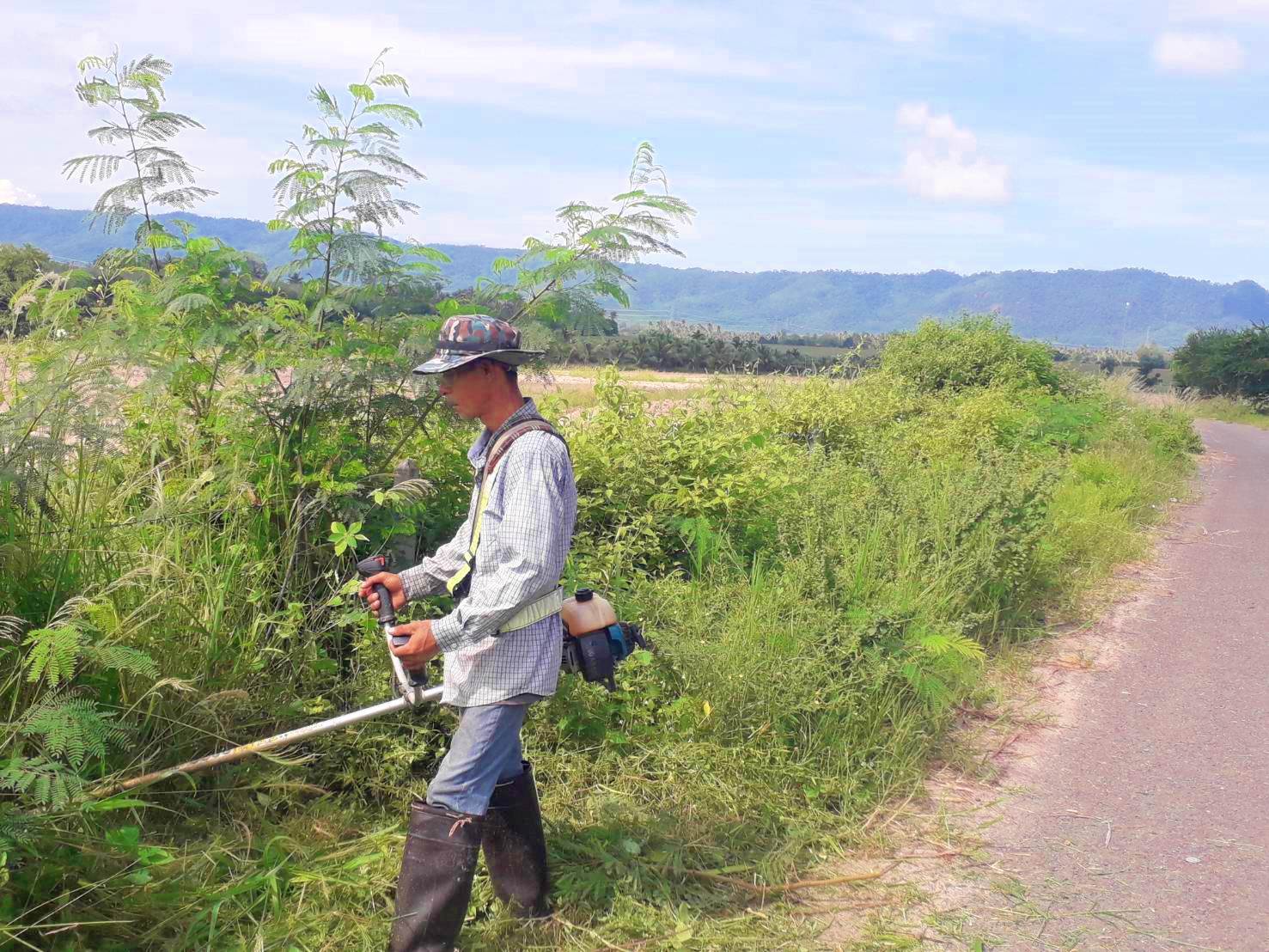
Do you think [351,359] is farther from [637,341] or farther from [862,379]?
[637,341]

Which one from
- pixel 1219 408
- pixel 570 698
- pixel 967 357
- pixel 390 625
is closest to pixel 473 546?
pixel 390 625

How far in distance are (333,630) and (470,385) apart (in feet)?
6.06

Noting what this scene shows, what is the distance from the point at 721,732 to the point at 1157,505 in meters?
10.8

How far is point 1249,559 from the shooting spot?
10617 mm

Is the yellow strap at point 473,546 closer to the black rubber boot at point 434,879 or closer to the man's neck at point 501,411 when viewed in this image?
the man's neck at point 501,411

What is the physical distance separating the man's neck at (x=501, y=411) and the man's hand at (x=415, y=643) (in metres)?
0.67

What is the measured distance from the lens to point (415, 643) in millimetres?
3059

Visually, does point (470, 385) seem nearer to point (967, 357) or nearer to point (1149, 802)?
point (1149, 802)

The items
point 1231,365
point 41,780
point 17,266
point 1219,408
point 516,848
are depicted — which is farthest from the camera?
point 1231,365

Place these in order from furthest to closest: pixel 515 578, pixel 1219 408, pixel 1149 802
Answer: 1. pixel 1219 408
2. pixel 1149 802
3. pixel 515 578

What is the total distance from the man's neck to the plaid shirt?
0.03 meters

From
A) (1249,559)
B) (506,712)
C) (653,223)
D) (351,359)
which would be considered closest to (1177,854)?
(506,712)

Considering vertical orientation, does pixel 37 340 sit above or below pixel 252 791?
above

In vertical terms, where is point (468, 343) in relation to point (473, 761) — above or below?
above
